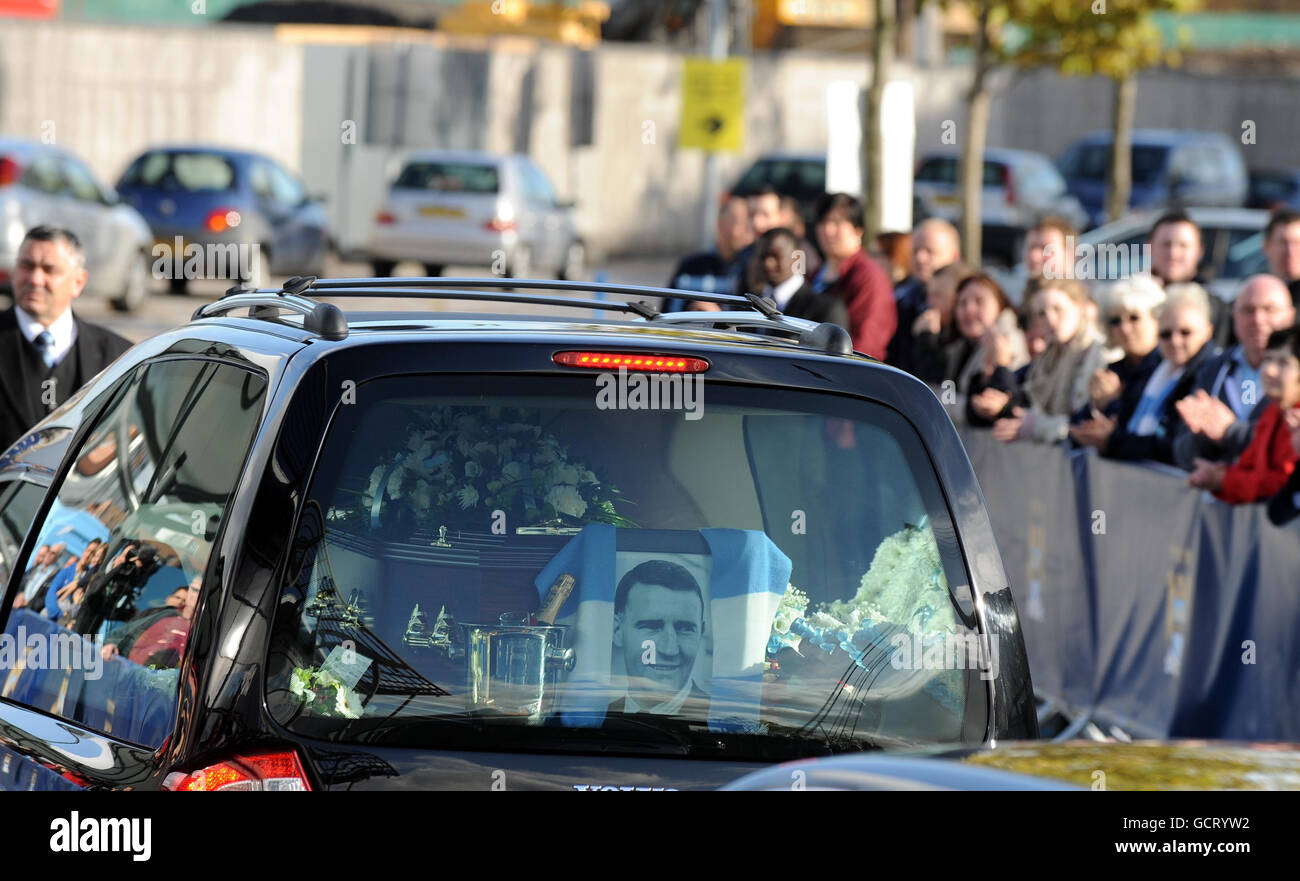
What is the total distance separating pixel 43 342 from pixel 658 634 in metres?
4.61

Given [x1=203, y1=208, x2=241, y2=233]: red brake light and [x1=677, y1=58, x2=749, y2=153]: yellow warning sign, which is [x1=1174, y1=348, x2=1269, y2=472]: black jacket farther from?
[x1=203, y1=208, x2=241, y2=233]: red brake light

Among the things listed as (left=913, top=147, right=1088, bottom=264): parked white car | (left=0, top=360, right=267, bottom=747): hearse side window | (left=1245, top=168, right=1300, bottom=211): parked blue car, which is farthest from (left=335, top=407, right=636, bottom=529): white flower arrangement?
(left=1245, top=168, right=1300, bottom=211): parked blue car

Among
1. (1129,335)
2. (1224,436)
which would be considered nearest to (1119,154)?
(1129,335)

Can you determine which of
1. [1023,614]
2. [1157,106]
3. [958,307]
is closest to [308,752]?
[1023,614]

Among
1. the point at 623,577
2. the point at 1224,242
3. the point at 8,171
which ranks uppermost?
the point at 8,171

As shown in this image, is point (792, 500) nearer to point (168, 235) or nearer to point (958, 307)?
point (958, 307)

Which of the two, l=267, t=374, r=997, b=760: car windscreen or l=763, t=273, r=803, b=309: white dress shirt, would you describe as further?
l=763, t=273, r=803, b=309: white dress shirt

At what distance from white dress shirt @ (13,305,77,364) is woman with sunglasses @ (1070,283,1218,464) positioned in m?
4.07

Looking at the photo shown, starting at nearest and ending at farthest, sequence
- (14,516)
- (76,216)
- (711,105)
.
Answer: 1. (14,516)
2. (711,105)
3. (76,216)

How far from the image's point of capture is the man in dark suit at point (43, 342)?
7.39 m

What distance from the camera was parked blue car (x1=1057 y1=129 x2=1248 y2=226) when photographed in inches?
1315

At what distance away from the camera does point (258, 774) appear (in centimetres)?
323

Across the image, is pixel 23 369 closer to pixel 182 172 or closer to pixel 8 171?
pixel 8 171

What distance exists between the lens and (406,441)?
134 inches
